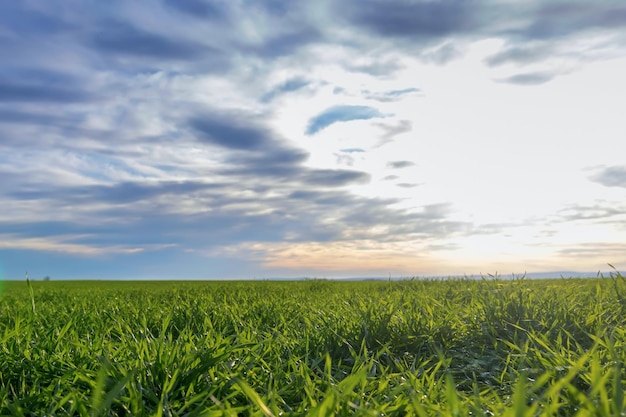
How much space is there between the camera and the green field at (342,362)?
94.2 inches

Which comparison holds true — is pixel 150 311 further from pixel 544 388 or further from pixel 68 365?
pixel 544 388

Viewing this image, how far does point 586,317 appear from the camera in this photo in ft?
15.2

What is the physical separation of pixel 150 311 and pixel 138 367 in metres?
3.74

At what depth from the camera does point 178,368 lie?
9.25 feet

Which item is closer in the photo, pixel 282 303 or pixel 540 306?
pixel 540 306

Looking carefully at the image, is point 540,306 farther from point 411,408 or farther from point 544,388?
point 411,408

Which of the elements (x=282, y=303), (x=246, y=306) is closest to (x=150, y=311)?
(x=246, y=306)

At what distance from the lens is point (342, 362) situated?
4.05 m

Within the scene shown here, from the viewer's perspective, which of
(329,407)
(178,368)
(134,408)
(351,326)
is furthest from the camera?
(351,326)

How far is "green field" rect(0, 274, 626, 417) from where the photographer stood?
2393 mm

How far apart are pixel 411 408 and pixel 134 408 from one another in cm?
126

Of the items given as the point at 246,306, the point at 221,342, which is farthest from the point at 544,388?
the point at 246,306

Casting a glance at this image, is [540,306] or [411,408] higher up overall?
[540,306]

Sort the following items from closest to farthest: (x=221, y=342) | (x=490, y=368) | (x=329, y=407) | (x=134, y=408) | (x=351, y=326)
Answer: (x=329, y=407) → (x=134, y=408) → (x=221, y=342) → (x=490, y=368) → (x=351, y=326)
